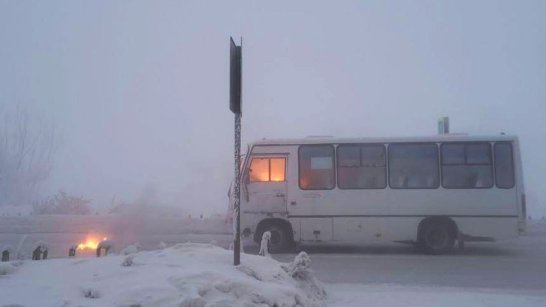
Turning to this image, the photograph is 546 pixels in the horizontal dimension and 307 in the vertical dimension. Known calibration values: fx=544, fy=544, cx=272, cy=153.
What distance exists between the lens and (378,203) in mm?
15555

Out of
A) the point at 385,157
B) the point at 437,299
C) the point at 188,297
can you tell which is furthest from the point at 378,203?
the point at 188,297

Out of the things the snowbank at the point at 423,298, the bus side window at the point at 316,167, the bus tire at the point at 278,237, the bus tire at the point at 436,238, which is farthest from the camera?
the bus side window at the point at 316,167

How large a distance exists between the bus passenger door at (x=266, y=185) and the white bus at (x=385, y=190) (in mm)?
29

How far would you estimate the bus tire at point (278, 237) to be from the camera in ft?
50.8

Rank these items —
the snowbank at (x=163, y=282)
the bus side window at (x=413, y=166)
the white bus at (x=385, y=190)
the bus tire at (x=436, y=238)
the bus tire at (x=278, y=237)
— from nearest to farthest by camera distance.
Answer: the snowbank at (x=163, y=282), the bus tire at (x=436, y=238), the white bus at (x=385, y=190), the bus tire at (x=278, y=237), the bus side window at (x=413, y=166)

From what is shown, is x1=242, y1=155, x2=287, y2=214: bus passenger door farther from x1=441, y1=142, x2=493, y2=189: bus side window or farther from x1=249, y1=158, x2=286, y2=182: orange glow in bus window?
x1=441, y1=142, x2=493, y2=189: bus side window

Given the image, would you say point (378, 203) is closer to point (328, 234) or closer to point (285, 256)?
point (328, 234)

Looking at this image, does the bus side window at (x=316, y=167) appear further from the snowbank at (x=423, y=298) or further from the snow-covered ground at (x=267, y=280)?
the snowbank at (x=423, y=298)

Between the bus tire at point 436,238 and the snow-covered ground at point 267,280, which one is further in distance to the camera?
the bus tire at point 436,238

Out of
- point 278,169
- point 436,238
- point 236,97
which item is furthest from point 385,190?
point 236,97

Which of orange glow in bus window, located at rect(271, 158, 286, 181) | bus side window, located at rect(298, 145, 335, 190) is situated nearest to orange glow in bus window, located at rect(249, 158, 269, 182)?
orange glow in bus window, located at rect(271, 158, 286, 181)

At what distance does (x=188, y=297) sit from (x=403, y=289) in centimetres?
498

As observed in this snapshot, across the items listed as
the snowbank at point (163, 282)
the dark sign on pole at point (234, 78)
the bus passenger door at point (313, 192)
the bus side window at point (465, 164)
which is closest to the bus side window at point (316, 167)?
the bus passenger door at point (313, 192)

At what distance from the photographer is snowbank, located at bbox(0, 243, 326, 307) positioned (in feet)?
19.1
